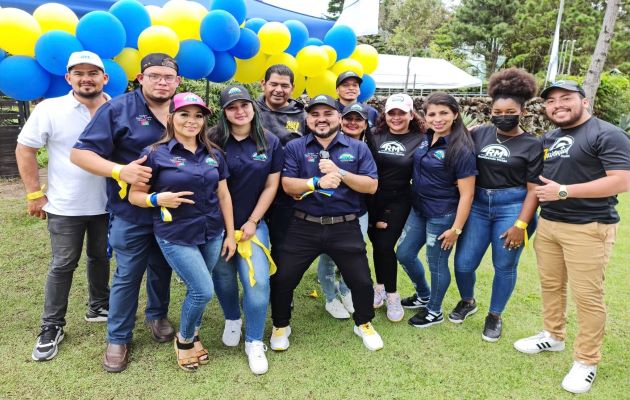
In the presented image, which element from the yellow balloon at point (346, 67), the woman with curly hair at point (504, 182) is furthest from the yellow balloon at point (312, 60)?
the woman with curly hair at point (504, 182)

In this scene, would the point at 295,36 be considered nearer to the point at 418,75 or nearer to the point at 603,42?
the point at 603,42

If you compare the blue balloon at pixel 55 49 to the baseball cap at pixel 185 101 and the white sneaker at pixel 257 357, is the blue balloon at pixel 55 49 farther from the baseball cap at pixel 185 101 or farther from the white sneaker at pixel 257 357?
the white sneaker at pixel 257 357

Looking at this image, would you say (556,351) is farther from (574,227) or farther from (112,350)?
(112,350)

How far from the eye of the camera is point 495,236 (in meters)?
3.35

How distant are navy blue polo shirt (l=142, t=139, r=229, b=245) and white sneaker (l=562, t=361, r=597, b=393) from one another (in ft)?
8.37

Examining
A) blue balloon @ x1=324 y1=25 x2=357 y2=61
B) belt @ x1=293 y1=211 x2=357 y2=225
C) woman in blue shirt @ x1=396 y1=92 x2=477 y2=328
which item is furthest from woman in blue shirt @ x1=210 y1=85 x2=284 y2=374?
blue balloon @ x1=324 y1=25 x2=357 y2=61

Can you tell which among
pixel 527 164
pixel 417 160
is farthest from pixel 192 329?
pixel 527 164

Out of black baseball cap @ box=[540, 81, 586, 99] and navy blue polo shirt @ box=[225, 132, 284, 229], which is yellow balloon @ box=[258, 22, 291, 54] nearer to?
navy blue polo shirt @ box=[225, 132, 284, 229]

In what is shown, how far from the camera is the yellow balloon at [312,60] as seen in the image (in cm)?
433

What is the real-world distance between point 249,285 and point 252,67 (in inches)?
90.1

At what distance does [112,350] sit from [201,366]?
24.2 inches

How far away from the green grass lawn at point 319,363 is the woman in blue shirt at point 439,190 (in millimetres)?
497

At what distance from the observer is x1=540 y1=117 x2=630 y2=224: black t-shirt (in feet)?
8.70

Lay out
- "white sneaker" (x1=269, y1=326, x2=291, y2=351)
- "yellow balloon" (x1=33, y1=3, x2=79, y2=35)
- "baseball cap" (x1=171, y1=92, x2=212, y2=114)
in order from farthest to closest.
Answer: "white sneaker" (x1=269, y1=326, x2=291, y2=351), "yellow balloon" (x1=33, y1=3, x2=79, y2=35), "baseball cap" (x1=171, y1=92, x2=212, y2=114)
